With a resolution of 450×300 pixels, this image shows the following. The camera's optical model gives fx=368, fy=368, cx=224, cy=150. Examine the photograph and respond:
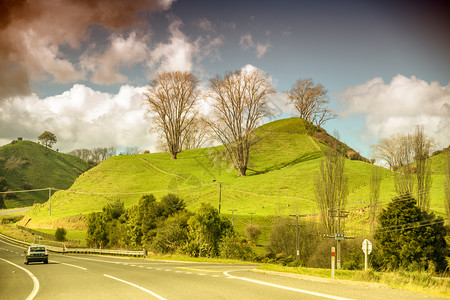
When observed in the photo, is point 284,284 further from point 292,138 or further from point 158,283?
point 292,138

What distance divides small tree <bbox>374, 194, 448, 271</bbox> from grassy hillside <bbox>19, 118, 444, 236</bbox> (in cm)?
1613

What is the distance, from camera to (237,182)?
326 feet

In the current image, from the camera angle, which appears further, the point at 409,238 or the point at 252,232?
the point at 252,232

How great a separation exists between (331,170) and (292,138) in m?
78.3

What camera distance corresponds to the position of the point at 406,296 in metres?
10.2

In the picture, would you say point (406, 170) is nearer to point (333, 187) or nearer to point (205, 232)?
point (333, 187)

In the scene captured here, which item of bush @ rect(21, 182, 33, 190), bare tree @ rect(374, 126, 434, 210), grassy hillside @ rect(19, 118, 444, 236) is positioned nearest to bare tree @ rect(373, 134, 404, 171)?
grassy hillside @ rect(19, 118, 444, 236)

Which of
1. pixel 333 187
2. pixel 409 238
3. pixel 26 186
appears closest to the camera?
pixel 409 238

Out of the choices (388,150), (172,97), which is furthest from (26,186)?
(388,150)

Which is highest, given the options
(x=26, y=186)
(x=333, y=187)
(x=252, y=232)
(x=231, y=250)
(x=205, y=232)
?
(x=26, y=186)

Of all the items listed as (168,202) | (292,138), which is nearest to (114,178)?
(292,138)

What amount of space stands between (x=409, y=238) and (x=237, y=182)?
2303 inches

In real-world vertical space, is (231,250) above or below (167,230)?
below

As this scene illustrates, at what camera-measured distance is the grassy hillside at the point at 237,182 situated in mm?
77875
